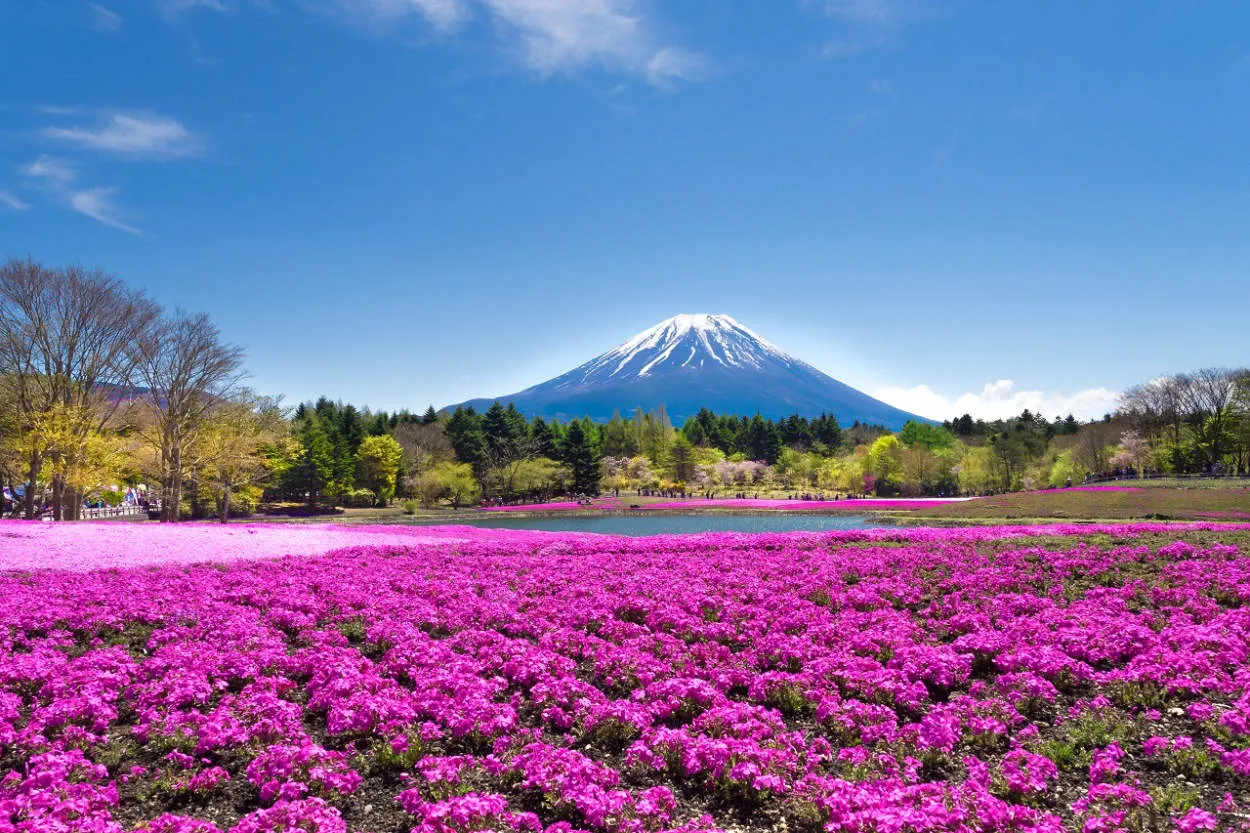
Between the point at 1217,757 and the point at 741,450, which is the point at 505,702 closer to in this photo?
the point at 1217,757

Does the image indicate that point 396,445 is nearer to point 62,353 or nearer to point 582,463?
point 582,463

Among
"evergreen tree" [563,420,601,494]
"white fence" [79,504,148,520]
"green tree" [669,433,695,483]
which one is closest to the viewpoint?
"white fence" [79,504,148,520]

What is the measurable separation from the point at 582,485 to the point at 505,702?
85.9 m

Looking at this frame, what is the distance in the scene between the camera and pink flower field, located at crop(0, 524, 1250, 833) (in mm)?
5672

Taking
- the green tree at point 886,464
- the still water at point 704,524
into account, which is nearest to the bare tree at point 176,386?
the still water at point 704,524

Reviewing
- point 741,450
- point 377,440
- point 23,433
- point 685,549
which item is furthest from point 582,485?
point 685,549

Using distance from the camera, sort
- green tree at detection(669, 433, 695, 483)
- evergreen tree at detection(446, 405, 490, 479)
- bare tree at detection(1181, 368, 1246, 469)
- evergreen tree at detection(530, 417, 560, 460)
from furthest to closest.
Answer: green tree at detection(669, 433, 695, 483)
evergreen tree at detection(530, 417, 560, 460)
evergreen tree at detection(446, 405, 490, 479)
bare tree at detection(1181, 368, 1246, 469)

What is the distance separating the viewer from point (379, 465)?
82.2 metres

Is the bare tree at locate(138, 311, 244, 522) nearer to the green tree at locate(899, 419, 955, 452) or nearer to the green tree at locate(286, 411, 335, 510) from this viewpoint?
the green tree at locate(286, 411, 335, 510)

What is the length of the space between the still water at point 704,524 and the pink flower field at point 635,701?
2966 centimetres

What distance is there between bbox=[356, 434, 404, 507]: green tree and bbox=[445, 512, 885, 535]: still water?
24178 millimetres

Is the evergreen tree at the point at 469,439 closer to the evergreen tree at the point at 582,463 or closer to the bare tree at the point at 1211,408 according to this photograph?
the evergreen tree at the point at 582,463

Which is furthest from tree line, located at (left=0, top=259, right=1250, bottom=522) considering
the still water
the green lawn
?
the green lawn

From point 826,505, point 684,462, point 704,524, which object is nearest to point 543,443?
point 684,462
